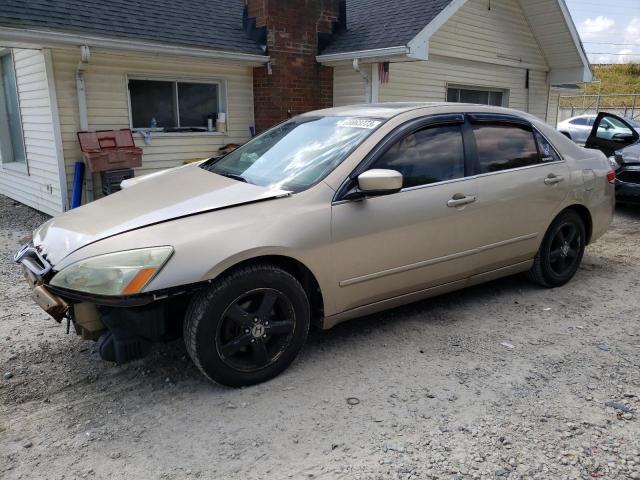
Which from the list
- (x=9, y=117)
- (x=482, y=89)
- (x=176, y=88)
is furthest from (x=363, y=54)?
(x=9, y=117)

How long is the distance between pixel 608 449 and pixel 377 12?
972 centimetres

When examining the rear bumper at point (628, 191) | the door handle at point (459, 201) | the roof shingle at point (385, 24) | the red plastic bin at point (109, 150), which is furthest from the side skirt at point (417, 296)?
the red plastic bin at point (109, 150)

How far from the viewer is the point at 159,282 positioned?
289 cm

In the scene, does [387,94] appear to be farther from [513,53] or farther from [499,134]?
[499,134]

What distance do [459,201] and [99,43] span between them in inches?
234

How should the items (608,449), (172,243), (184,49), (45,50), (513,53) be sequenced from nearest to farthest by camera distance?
(608,449) → (172,243) → (45,50) → (184,49) → (513,53)

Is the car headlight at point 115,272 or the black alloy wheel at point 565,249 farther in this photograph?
the black alloy wheel at point 565,249

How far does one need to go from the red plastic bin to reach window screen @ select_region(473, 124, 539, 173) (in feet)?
18.2

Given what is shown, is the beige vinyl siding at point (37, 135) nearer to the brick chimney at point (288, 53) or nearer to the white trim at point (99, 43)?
the white trim at point (99, 43)

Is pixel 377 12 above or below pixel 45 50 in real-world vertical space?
above

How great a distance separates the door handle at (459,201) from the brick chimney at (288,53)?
20.8 feet

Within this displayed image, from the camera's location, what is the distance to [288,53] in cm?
986

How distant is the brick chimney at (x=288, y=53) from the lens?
382 inches

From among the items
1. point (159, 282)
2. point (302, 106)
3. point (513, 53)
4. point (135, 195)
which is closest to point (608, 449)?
point (159, 282)
